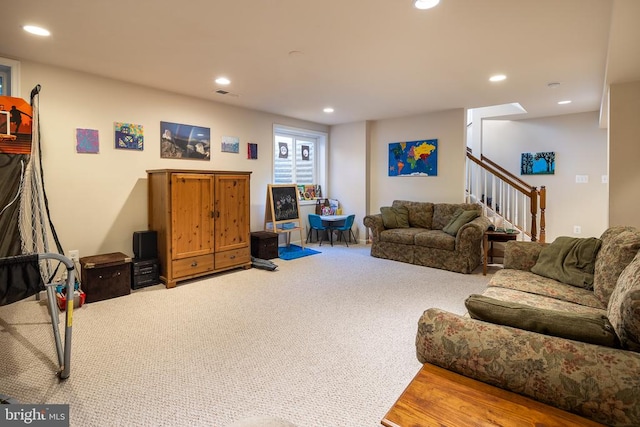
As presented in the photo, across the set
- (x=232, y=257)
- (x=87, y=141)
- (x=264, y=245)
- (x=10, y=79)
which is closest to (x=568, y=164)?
(x=264, y=245)

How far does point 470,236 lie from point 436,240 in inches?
18.0

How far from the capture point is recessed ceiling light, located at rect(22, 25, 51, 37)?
2.67m

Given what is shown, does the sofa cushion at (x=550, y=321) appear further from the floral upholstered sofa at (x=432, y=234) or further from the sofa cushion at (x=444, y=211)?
the sofa cushion at (x=444, y=211)

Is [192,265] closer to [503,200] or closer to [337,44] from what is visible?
[337,44]

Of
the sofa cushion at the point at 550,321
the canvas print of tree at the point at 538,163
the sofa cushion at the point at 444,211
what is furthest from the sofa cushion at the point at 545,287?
the canvas print of tree at the point at 538,163

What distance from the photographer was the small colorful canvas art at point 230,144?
518cm

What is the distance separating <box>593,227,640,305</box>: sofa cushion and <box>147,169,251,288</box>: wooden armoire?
3838 millimetres

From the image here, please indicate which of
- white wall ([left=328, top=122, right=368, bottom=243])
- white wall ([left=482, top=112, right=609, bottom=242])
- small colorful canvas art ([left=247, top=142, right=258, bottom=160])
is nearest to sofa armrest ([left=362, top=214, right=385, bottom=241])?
white wall ([left=328, top=122, right=368, bottom=243])

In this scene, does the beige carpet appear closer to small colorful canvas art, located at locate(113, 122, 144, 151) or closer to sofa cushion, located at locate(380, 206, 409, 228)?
sofa cushion, located at locate(380, 206, 409, 228)

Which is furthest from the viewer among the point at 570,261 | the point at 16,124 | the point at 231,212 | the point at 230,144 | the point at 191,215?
the point at 230,144

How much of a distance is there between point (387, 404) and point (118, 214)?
3.78 m

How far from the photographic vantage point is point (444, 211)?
5.32 meters

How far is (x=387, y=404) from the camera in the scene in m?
1.83

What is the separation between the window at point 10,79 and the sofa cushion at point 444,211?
18.0 ft
